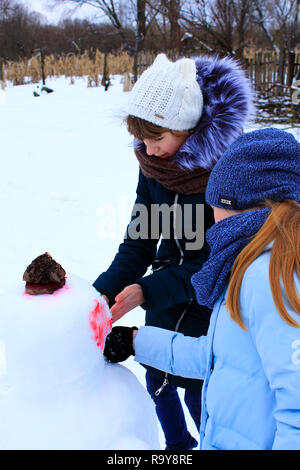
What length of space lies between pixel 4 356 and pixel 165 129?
2.87ft

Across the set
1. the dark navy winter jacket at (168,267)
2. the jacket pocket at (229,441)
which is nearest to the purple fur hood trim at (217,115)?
the dark navy winter jacket at (168,267)

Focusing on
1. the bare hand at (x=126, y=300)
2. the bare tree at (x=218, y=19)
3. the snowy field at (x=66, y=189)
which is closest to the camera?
the bare hand at (x=126, y=300)

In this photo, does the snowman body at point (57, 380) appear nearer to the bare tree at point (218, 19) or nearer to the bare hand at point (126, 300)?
the bare hand at point (126, 300)

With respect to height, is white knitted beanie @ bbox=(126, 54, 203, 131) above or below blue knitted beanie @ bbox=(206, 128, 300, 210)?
above

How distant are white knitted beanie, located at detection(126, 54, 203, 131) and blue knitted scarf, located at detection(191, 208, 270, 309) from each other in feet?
1.68

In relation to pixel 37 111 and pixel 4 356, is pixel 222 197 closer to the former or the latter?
pixel 4 356

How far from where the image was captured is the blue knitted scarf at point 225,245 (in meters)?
0.92

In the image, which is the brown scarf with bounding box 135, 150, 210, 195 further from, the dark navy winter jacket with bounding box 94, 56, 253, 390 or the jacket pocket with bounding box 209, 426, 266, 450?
the jacket pocket with bounding box 209, 426, 266, 450

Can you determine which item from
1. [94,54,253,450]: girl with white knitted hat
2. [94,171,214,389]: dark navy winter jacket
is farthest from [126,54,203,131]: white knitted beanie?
[94,171,214,389]: dark navy winter jacket

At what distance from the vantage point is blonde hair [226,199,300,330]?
810mm

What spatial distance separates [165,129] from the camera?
1.41 metres

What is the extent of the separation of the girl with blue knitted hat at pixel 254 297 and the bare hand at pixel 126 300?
0.37 m

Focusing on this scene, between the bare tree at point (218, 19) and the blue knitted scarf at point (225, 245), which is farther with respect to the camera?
the bare tree at point (218, 19)

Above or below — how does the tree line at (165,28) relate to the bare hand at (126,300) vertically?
above
